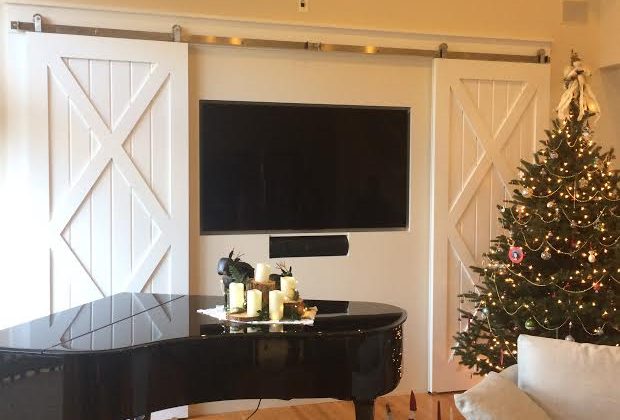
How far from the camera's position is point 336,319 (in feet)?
9.45

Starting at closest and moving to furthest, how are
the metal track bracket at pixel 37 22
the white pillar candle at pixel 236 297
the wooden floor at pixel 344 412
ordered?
the white pillar candle at pixel 236 297 < the metal track bracket at pixel 37 22 < the wooden floor at pixel 344 412

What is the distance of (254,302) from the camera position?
2.88 metres

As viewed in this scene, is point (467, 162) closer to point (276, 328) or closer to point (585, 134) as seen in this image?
point (585, 134)

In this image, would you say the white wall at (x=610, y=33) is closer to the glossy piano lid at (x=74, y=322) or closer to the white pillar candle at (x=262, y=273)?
the white pillar candle at (x=262, y=273)

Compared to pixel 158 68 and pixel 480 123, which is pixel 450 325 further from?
pixel 158 68

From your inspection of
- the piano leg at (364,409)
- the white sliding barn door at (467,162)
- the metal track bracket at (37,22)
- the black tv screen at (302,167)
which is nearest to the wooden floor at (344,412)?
the white sliding barn door at (467,162)

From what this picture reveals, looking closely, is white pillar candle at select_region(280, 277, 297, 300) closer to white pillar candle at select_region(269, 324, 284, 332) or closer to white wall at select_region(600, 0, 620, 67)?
white pillar candle at select_region(269, 324, 284, 332)

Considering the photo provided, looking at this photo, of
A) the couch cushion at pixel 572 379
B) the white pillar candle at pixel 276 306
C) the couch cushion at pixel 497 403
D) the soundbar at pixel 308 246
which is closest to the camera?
the couch cushion at pixel 497 403

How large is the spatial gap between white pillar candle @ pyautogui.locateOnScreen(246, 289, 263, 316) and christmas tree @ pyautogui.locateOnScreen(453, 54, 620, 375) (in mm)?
1665

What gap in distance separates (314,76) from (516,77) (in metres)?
1.49

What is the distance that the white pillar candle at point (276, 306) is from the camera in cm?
285

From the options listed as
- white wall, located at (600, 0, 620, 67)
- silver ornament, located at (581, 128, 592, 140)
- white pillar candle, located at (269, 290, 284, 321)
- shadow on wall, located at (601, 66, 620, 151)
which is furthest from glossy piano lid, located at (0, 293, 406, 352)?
white wall, located at (600, 0, 620, 67)

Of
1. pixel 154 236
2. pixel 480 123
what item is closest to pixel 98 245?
pixel 154 236

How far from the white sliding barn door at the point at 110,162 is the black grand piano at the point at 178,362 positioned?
1.01m
